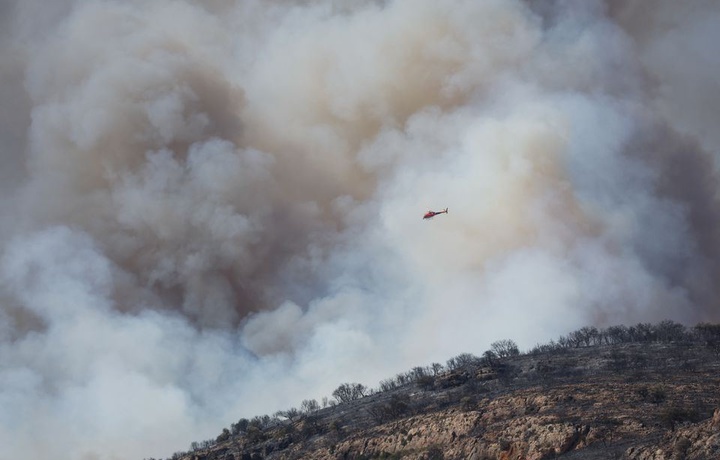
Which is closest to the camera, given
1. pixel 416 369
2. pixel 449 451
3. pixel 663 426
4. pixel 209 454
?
pixel 663 426

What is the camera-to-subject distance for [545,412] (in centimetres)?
6844

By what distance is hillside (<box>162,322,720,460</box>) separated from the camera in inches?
2351

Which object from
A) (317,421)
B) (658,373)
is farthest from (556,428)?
(317,421)

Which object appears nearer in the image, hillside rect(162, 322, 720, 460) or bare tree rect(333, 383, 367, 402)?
hillside rect(162, 322, 720, 460)

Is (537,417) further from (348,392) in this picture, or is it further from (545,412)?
(348,392)

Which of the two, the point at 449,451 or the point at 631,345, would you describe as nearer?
the point at 449,451

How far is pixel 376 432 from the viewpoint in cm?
8119

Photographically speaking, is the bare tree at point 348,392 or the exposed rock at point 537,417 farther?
the bare tree at point 348,392

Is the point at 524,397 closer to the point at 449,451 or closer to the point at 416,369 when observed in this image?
the point at 449,451

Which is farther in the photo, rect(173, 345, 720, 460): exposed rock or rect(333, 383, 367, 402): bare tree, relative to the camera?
rect(333, 383, 367, 402): bare tree

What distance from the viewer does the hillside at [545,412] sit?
196 feet

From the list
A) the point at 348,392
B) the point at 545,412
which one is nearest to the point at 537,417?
the point at 545,412

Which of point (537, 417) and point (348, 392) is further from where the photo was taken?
point (348, 392)

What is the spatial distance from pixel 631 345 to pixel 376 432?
122ft
